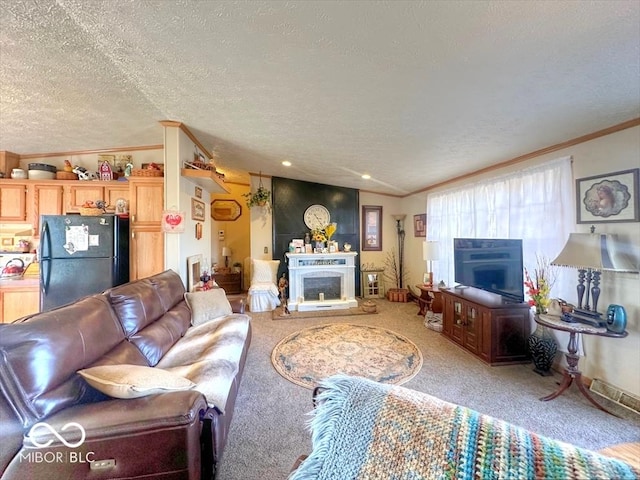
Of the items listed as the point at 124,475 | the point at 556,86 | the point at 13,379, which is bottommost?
the point at 124,475

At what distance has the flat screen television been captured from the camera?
2.87m

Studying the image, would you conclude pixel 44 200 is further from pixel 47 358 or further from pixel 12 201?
pixel 47 358

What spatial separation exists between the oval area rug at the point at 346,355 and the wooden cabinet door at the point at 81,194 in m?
2.99

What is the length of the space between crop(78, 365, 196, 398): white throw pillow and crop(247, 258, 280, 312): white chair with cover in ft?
11.6

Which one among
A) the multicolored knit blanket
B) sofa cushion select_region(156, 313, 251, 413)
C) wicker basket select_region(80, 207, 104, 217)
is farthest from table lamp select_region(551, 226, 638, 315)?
wicker basket select_region(80, 207, 104, 217)

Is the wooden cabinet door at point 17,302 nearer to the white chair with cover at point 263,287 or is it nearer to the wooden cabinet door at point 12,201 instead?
the wooden cabinet door at point 12,201

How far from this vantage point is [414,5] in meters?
1.19

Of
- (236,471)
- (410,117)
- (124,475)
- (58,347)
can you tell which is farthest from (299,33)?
(236,471)

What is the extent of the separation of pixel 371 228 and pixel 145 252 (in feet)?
14.2

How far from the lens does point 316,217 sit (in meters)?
5.79

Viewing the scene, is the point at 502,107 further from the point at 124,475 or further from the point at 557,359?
the point at 124,475

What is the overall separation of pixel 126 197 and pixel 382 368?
3719 mm

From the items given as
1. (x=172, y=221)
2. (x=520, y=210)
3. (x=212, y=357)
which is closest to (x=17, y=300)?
(x=172, y=221)

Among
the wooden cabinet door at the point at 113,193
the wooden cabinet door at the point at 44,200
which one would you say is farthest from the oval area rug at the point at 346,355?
the wooden cabinet door at the point at 44,200
